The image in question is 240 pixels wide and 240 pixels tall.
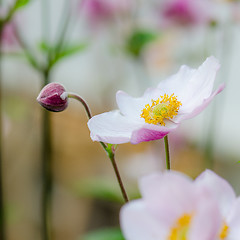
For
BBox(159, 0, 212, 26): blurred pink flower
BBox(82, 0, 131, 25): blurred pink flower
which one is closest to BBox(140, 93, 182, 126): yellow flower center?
BBox(159, 0, 212, 26): blurred pink flower

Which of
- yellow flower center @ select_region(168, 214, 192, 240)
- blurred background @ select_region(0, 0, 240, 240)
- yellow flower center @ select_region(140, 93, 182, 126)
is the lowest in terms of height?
blurred background @ select_region(0, 0, 240, 240)

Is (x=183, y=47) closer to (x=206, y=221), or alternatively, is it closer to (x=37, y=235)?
(x=37, y=235)

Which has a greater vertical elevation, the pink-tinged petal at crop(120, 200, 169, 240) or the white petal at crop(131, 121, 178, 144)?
the white petal at crop(131, 121, 178, 144)

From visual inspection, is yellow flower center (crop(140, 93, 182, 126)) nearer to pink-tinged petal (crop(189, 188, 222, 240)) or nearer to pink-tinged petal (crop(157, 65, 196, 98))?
pink-tinged petal (crop(157, 65, 196, 98))

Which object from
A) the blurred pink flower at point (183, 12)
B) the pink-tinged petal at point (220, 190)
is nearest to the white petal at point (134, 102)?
the pink-tinged petal at point (220, 190)

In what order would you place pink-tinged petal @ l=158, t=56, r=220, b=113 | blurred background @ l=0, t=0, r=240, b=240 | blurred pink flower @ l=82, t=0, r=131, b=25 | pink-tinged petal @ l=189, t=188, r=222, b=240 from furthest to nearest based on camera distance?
1. blurred pink flower @ l=82, t=0, r=131, b=25
2. blurred background @ l=0, t=0, r=240, b=240
3. pink-tinged petal @ l=158, t=56, r=220, b=113
4. pink-tinged petal @ l=189, t=188, r=222, b=240

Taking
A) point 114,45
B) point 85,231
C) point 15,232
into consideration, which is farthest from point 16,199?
point 114,45

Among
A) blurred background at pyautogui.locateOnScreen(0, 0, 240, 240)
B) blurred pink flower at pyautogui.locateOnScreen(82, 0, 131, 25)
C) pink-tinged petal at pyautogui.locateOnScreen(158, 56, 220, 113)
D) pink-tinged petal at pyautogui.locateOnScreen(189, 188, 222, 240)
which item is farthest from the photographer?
blurred pink flower at pyautogui.locateOnScreen(82, 0, 131, 25)

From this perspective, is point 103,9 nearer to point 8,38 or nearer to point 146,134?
point 8,38
